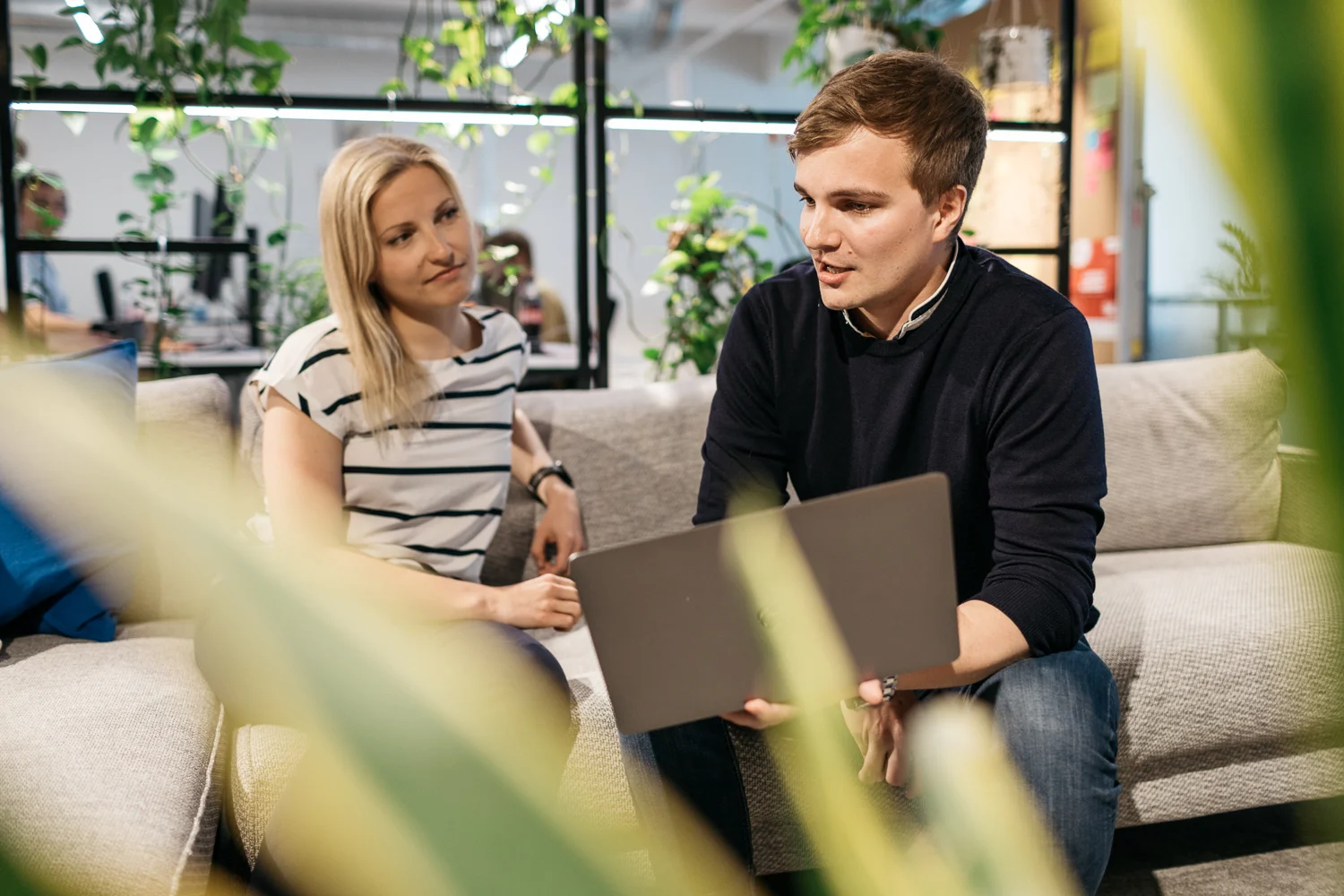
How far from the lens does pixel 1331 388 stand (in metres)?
0.12

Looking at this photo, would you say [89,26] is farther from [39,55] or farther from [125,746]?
[125,746]

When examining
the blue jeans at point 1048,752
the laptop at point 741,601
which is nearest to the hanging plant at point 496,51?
the blue jeans at point 1048,752

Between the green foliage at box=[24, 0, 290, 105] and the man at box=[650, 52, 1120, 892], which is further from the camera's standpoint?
the green foliage at box=[24, 0, 290, 105]

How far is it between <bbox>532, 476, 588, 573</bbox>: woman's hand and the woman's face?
14.3 inches

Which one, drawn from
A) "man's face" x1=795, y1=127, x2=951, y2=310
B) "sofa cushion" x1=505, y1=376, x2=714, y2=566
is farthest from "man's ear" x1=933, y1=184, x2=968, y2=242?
"sofa cushion" x1=505, y1=376, x2=714, y2=566

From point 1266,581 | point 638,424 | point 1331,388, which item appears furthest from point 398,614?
point 1331,388

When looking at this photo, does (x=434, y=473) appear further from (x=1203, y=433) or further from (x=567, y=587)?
(x=1203, y=433)

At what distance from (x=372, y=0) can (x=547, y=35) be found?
19.3ft

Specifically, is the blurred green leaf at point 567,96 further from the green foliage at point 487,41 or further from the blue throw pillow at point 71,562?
the blue throw pillow at point 71,562

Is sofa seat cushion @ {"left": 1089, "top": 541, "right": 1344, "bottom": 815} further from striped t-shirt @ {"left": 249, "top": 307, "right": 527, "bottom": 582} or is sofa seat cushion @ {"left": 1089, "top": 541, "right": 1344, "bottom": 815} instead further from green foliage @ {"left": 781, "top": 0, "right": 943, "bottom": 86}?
green foliage @ {"left": 781, "top": 0, "right": 943, "bottom": 86}

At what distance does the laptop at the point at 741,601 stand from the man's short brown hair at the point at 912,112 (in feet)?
1.65

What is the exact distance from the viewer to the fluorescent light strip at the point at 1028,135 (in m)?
2.82

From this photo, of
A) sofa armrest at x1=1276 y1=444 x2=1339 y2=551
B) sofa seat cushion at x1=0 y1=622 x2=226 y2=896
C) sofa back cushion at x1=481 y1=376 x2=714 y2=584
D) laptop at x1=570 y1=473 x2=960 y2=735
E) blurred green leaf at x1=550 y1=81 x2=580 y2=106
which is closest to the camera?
sofa armrest at x1=1276 y1=444 x2=1339 y2=551

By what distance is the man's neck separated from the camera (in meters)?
1.37
